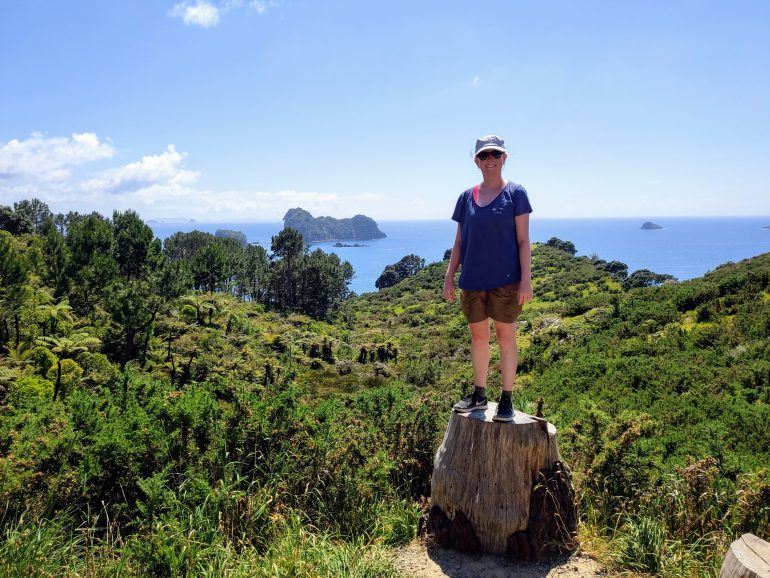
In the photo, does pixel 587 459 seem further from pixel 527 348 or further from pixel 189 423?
pixel 527 348

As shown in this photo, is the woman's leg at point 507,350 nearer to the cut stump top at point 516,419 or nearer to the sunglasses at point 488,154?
the cut stump top at point 516,419

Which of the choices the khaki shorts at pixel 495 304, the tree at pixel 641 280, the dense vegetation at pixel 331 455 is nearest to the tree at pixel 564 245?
the tree at pixel 641 280

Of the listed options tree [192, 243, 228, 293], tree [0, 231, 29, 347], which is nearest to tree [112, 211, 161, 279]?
tree [192, 243, 228, 293]

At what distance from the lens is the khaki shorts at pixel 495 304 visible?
395 centimetres

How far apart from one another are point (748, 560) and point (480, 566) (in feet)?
6.16

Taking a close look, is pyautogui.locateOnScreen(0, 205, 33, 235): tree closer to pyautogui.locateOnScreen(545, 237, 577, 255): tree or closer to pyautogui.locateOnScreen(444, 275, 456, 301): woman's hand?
pyautogui.locateOnScreen(444, 275, 456, 301): woman's hand

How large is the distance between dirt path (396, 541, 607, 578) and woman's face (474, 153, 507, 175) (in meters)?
3.16

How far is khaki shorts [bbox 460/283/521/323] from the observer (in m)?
3.95

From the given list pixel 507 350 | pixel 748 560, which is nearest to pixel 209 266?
pixel 507 350

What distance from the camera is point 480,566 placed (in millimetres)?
3619

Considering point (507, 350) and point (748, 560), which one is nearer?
point (748, 560)

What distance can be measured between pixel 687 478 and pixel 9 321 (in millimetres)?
31705

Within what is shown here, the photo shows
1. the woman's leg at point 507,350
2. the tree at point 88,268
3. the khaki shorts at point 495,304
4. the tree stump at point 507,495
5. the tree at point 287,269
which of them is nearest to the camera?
the tree stump at point 507,495

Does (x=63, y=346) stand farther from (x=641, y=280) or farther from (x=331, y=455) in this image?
(x=641, y=280)
